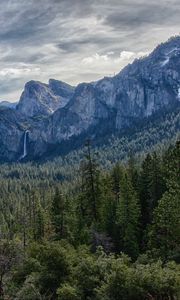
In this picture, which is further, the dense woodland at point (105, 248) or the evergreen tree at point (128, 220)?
the evergreen tree at point (128, 220)

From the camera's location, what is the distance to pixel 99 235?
53.7 metres

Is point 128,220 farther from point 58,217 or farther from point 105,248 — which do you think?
point 58,217

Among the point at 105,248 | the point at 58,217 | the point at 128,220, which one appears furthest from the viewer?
the point at 58,217

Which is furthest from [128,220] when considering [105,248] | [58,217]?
[58,217]

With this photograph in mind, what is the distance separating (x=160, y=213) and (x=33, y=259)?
13247 millimetres

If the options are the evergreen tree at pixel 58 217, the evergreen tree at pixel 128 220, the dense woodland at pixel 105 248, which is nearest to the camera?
the dense woodland at pixel 105 248

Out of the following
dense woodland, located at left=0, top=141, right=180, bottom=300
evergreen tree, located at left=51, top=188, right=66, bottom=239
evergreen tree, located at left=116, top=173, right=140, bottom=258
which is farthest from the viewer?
evergreen tree, located at left=51, top=188, right=66, bottom=239

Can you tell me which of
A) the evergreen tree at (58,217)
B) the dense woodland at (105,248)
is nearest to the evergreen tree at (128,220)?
the dense woodland at (105,248)

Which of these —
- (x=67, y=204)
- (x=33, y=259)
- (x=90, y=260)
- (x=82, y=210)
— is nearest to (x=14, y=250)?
(x=33, y=259)

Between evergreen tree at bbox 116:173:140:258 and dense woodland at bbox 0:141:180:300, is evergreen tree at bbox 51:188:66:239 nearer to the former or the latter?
dense woodland at bbox 0:141:180:300

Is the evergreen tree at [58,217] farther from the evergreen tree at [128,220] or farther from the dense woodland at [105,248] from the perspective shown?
the evergreen tree at [128,220]

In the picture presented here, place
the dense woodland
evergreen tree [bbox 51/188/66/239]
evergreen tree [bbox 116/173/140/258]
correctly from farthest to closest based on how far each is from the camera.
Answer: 1. evergreen tree [bbox 51/188/66/239]
2. evergreen tree [bbox 116/173/140/258]
3. the dense woodland

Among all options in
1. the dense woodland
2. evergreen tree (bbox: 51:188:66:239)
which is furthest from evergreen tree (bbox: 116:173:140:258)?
evergreen tree (bbox: 51:188:66:239)

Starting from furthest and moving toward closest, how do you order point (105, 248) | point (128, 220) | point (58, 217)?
point (58, 217) < point (128, 220) < point (105, 248)
